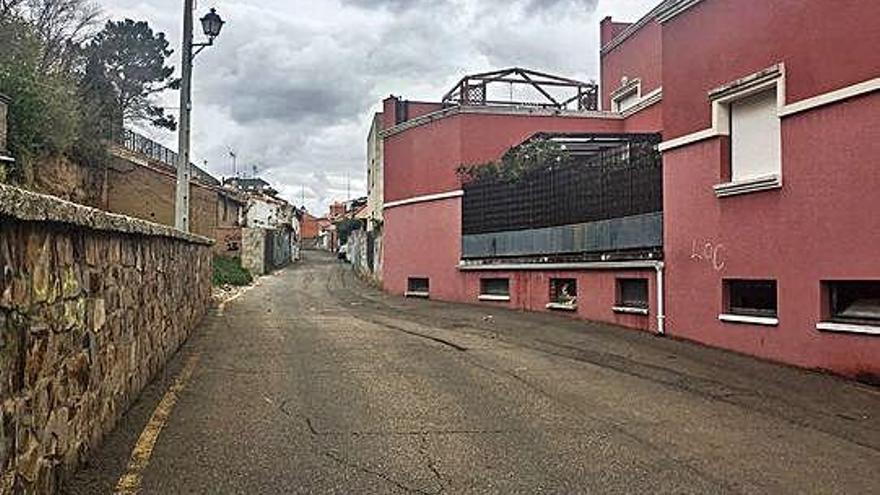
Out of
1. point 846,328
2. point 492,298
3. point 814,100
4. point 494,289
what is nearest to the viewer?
point 846,328

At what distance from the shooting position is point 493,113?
2561 centimetres

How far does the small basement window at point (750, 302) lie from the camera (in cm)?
1210

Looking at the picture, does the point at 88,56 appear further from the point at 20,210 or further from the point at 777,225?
the point at 20,210

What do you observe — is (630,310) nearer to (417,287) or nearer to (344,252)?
(417,287)

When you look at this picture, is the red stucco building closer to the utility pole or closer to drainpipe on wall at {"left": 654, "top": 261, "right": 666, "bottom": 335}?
drainpipe on wall at {"left": 654, "top": 261, "right": 666, "bottom": 335}

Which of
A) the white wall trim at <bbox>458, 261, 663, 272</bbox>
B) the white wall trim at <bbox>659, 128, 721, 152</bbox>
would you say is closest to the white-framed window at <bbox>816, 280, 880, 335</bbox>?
the white wall trim at <bbox>659, 128, 721, 152</bbox>

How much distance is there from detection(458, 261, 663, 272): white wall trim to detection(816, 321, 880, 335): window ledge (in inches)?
162

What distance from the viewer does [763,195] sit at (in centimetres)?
1205

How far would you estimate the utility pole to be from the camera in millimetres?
17594

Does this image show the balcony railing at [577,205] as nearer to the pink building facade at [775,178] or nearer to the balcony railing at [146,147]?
the pink building facade at [775,178]

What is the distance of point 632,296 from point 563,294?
3.15 meters

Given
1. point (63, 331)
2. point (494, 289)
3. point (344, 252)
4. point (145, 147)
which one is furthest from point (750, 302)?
point (344, 252)

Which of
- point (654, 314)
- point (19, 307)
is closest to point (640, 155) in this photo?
point (654, 314)

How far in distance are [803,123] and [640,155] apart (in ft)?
16.4
